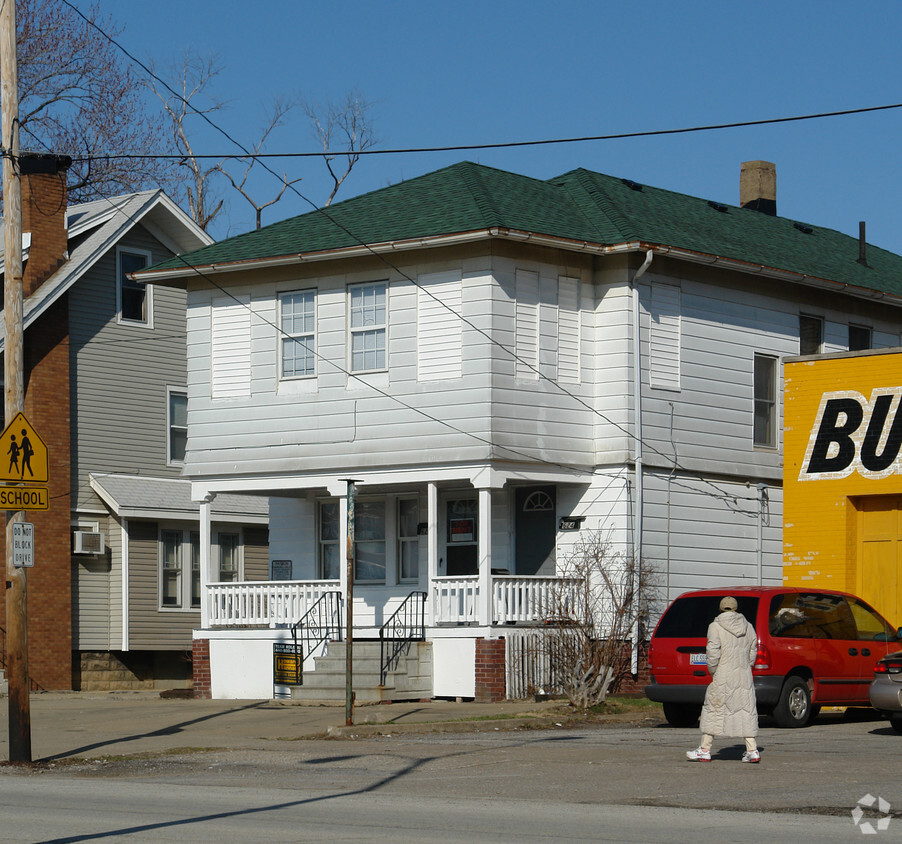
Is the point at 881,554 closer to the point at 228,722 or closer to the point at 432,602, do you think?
the point at 432,602

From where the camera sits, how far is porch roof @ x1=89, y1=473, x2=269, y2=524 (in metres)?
30.8

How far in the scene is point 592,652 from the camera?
22.0 meters

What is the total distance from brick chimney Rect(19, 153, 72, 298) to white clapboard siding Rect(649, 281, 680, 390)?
12.8m

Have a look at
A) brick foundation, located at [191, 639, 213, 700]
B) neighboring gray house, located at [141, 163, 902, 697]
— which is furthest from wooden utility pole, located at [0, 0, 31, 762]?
brick foundation, located at [191, 639, 213, 700]

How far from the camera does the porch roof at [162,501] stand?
30812 mm

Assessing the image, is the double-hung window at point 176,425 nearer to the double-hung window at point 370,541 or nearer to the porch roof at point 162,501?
the porch roof at point 162,501

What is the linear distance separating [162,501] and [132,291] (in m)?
4.68

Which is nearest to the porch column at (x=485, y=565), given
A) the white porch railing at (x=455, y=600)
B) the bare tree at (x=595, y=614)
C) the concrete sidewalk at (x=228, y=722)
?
the white porch railing at (x=455, y=600)

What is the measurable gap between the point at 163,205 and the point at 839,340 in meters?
14.5

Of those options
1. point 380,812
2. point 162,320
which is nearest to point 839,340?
point 162,320

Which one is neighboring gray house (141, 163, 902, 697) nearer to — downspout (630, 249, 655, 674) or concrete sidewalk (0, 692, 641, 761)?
downspout (630, 249, 655, 674)

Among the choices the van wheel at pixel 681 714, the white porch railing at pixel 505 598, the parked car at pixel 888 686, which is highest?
the white porch railing at pixel 505 598

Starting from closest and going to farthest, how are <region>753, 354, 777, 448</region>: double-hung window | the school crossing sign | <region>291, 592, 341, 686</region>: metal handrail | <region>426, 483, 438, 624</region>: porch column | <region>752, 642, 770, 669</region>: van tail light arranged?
1. the school crossing sign
2. <region>752, 642, 770, 669</region>: van tail light
3. <region>426, 483, 438, 624</region>: porch column
4. <region>291, 592, 341, 686</region>: metal handrail
5. <region>753, 354, 777, 448</region>: double-hung window

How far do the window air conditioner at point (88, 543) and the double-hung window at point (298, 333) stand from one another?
23.7 feet
